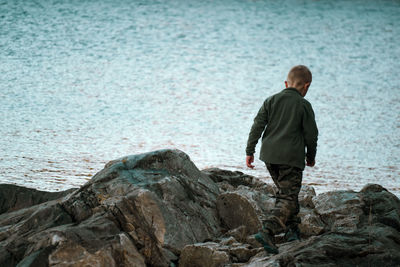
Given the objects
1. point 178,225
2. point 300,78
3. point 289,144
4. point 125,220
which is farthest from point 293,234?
point 125,220

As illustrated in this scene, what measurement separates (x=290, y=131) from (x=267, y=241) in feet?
4.03

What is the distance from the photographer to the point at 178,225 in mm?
5664

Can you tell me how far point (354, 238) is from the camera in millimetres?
4836

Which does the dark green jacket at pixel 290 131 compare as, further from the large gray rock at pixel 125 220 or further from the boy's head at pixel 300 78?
the large gray rock at pixel 125 220

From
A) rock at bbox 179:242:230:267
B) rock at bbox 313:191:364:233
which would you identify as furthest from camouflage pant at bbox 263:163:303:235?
rock at bbox 313:191:364:233

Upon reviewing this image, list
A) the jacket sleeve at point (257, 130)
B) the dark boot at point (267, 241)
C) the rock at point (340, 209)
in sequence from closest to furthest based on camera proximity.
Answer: the dark boot at point (267, 241) < the jacket sleeve at point (257, 130) < the rock at point (340, 209)

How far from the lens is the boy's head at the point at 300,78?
5109 millimetres

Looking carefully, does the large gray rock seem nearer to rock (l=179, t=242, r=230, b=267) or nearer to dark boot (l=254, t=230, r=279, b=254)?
rock (l=179, t=242, r=230, b=267)

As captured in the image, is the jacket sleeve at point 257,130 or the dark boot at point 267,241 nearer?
the dark boot at point 267,241

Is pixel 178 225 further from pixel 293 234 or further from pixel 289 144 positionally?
pixel 289 144

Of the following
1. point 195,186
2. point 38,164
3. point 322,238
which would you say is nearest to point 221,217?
point 195,186

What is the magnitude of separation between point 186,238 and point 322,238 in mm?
1678

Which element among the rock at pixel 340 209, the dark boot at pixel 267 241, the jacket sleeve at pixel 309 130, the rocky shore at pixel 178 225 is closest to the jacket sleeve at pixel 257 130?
the jacket sleeve at pixel 309 130

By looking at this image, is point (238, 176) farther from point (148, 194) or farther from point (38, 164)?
point (38, 164)
